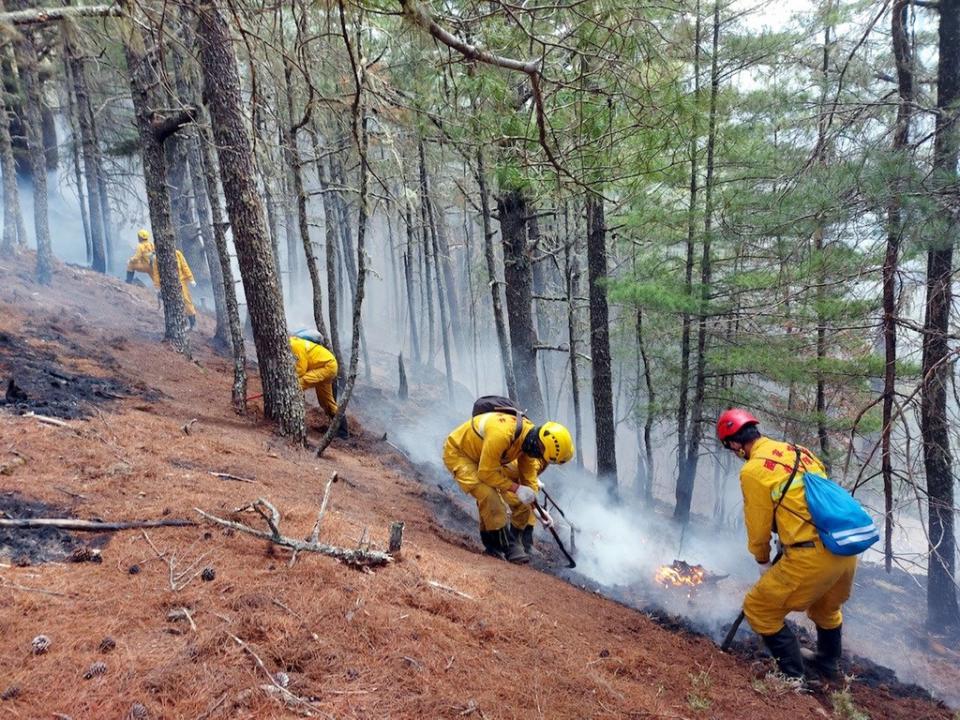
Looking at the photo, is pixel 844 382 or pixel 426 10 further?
pixel 844 382

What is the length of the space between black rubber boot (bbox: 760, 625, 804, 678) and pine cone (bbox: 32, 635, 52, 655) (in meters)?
4.75

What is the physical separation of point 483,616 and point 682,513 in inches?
426

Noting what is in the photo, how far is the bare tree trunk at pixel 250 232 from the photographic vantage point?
6.57 m

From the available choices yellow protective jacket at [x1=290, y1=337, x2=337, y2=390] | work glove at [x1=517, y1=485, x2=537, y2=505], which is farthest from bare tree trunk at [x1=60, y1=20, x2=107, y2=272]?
work glove at [x1=517, y1=485, x2=537, y2=505]

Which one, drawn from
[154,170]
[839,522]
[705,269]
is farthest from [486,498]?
[154,170]

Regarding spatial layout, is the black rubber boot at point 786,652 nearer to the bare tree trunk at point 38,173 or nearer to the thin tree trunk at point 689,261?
the thin tree trunk at point 689,261

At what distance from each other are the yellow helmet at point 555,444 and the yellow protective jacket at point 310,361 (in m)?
4.20

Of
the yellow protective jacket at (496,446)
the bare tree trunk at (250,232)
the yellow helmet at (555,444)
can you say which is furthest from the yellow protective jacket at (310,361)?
the yellow helmet at (555,444)

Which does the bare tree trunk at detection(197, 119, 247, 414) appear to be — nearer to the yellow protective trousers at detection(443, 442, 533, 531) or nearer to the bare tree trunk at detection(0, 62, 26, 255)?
the yellow protective trousers at detection(443, 442, 533, 531)

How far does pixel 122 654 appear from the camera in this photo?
2.44 m

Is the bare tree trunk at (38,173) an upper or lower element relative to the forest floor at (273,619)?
upper

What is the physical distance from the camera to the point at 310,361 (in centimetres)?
841

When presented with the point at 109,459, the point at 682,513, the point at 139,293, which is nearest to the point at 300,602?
the point at 109,459

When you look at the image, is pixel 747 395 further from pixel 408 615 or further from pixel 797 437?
pixel 408 615
